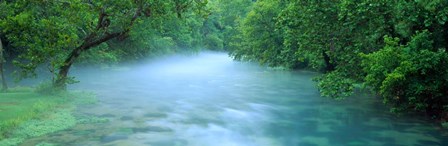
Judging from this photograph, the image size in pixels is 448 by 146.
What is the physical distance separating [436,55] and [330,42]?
6.83 meters

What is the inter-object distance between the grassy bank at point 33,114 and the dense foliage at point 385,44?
36.1ft

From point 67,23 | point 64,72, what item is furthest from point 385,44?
point 64,72

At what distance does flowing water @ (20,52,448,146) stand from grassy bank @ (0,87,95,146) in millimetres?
792

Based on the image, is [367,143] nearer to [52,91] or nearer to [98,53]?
[52,91]

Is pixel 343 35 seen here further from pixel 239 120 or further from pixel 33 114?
pixel 33 114

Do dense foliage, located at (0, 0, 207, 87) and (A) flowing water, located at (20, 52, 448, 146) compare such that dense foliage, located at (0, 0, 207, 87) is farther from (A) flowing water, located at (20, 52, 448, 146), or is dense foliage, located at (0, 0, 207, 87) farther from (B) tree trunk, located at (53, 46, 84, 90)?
(A) flowing water, located at (20, 52, 448, 146)

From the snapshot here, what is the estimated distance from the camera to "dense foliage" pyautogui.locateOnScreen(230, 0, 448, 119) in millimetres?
16266

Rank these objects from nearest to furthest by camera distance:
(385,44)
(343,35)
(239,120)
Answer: (385,44) < (239,120) < (343,35)

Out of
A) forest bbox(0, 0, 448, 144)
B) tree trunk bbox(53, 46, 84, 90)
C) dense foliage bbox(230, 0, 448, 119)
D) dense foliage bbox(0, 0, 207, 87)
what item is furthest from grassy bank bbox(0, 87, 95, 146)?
dense foliage bbox(230, 0, 448, 119)

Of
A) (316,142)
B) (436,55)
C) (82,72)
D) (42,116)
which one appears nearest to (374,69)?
(436,55)

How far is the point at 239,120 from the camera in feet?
70.8

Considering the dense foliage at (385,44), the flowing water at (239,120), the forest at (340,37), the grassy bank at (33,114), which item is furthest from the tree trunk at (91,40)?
the dense foliage at (385,44)

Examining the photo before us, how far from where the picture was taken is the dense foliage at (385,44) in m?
16.3

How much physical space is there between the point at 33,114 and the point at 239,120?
9072 millimetres
